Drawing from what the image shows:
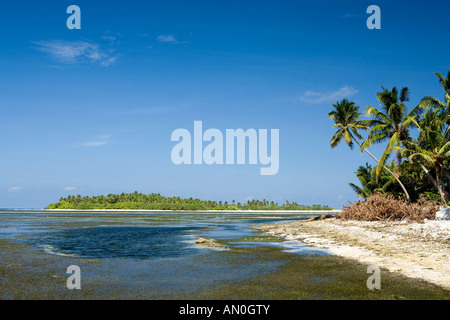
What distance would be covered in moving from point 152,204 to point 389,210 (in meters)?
126

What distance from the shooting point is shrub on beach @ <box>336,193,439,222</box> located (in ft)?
87.8

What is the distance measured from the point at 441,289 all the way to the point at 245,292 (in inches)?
213

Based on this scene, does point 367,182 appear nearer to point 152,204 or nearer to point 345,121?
point 345,121

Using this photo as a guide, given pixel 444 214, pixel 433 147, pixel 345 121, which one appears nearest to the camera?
pixel 444 214

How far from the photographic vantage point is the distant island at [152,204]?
14662 cm

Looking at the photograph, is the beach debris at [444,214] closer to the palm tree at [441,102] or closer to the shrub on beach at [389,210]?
the shrub on beach at [389,210]

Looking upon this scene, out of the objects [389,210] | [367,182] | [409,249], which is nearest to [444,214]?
[389,210]

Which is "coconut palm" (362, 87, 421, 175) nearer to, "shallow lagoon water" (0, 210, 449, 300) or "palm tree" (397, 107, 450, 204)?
"palm tree" (397, 107, 450, 204)

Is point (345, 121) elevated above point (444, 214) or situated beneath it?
elevated above

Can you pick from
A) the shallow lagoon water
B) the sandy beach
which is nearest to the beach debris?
the sandy beach

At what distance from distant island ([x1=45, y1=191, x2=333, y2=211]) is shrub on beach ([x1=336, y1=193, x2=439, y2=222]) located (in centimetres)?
11224

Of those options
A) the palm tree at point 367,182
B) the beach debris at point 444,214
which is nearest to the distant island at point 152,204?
the palm tree at point 367,182

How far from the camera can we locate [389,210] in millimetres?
31562

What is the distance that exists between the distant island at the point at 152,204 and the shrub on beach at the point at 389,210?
368 ft
